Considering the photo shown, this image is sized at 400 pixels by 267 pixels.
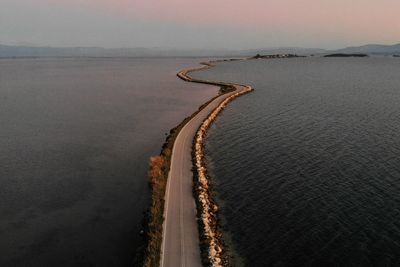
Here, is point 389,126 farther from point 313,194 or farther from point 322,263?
point 322,263

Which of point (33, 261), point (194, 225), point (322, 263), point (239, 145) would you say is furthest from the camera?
point (239, 145)

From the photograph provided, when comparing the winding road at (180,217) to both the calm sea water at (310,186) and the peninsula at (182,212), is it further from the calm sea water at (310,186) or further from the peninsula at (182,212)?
the calm sea water at (310,186)

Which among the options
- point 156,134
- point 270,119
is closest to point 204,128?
point 156,134

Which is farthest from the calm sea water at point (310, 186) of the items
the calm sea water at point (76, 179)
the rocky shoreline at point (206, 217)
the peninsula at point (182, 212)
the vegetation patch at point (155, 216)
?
the calm sea water at point (76, 179)

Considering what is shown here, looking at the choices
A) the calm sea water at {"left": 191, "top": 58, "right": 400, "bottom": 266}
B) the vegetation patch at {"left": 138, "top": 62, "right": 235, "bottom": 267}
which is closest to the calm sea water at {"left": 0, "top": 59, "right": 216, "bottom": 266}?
the vegetation patch at {"left": 138, "top": 62, "right": 235, "bottom": 267}

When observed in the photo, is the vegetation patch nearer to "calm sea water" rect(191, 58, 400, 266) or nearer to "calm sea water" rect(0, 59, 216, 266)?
"calm sea water" rect(0, 59, 216, 266)

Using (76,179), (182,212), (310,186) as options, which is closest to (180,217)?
(182,212)
